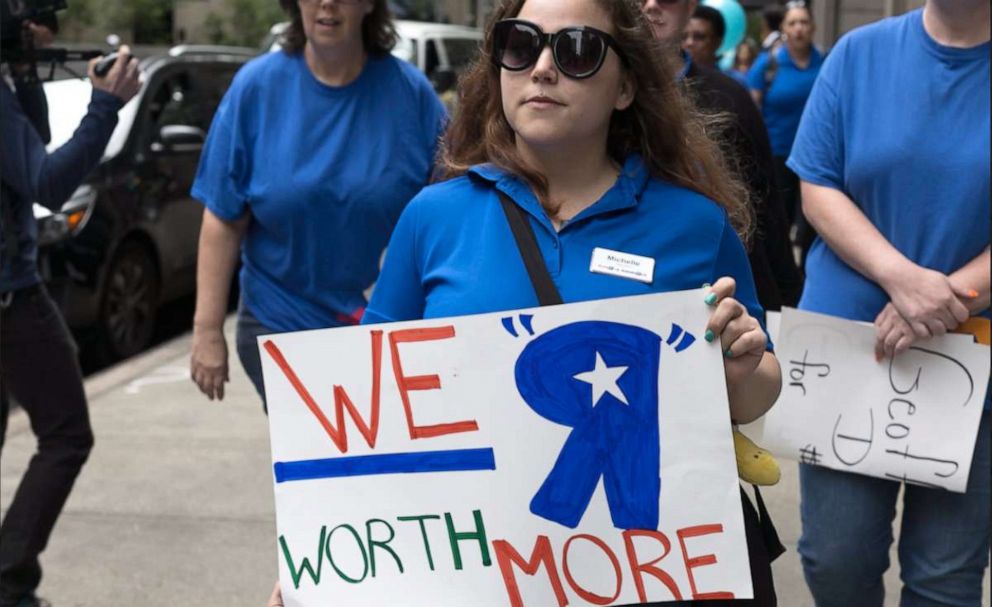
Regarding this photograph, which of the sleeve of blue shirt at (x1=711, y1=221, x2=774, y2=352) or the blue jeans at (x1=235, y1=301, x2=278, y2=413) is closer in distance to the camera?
the sleeve of blue shirt at (x1=711, y1=221, x2=774, y2=352)

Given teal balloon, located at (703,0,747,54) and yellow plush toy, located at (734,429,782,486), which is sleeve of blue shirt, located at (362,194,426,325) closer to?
yellow plush toy, located at (734,429,782,486)

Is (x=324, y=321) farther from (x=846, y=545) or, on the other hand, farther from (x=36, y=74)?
(x=846, y=545)

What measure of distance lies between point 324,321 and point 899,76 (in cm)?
165

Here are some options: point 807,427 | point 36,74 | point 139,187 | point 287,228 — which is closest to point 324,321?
point 287,228

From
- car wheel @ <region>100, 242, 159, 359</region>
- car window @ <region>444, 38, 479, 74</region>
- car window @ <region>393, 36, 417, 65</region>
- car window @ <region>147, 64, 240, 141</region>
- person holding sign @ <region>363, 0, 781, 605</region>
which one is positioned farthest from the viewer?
car window @ <region>444, 38, 479, 74</region>

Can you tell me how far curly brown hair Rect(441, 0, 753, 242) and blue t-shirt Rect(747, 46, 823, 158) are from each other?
7774 millimetres

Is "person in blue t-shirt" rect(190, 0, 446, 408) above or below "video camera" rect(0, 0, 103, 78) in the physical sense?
below

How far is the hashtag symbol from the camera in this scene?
3.44m

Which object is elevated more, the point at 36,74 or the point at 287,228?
the point at 36,74

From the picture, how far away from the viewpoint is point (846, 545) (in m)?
3.39

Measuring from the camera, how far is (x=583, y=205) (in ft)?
8.27

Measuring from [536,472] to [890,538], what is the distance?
1383 millimetres

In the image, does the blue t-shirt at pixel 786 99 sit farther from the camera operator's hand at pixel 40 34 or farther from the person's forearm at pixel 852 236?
the person's forearm at pixel 852 236

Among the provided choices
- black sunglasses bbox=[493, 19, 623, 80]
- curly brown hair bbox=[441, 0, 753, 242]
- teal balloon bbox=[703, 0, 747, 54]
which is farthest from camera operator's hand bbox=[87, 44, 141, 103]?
teal balloon bbox=[703, 0, 747, 54]
